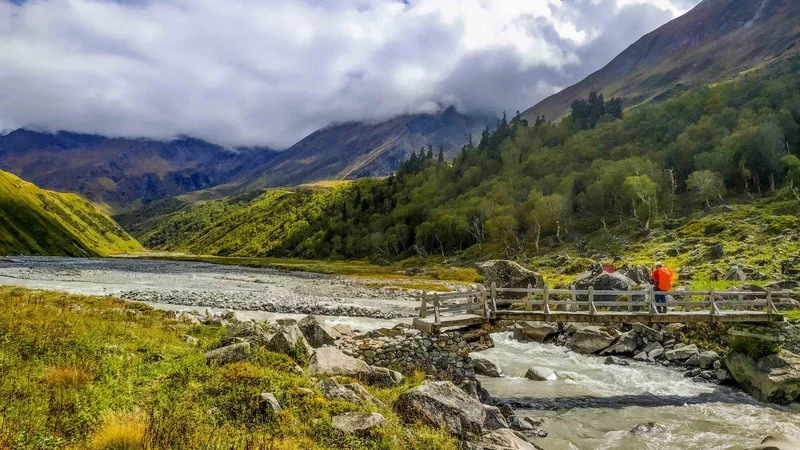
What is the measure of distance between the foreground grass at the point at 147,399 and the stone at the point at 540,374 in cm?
1180

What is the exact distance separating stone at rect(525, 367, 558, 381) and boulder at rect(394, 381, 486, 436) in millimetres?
11448

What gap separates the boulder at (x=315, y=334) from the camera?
22891 mm

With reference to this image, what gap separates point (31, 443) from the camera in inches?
321

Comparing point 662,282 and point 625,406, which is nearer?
point 625,406

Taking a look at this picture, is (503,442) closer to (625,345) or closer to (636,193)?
(625,345)

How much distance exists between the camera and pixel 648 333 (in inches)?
1238

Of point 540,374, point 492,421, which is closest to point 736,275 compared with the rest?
point 540,374

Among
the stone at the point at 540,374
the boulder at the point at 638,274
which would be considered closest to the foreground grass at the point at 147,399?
the stone at the point at 540,374

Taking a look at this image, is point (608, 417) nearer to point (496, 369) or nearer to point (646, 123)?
point (496, 369)

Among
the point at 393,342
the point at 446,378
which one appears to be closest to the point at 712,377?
the point at 446,378

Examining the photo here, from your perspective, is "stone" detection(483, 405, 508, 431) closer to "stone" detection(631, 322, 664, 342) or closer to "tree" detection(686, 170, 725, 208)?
"stone" detection(631, 322, 664, 342)

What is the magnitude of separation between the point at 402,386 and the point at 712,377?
1925cm

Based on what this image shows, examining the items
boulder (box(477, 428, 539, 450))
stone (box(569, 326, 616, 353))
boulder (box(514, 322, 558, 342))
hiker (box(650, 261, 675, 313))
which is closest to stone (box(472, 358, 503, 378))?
stone (box(569, 326, 616, 353))

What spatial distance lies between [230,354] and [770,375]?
81.9 ft
